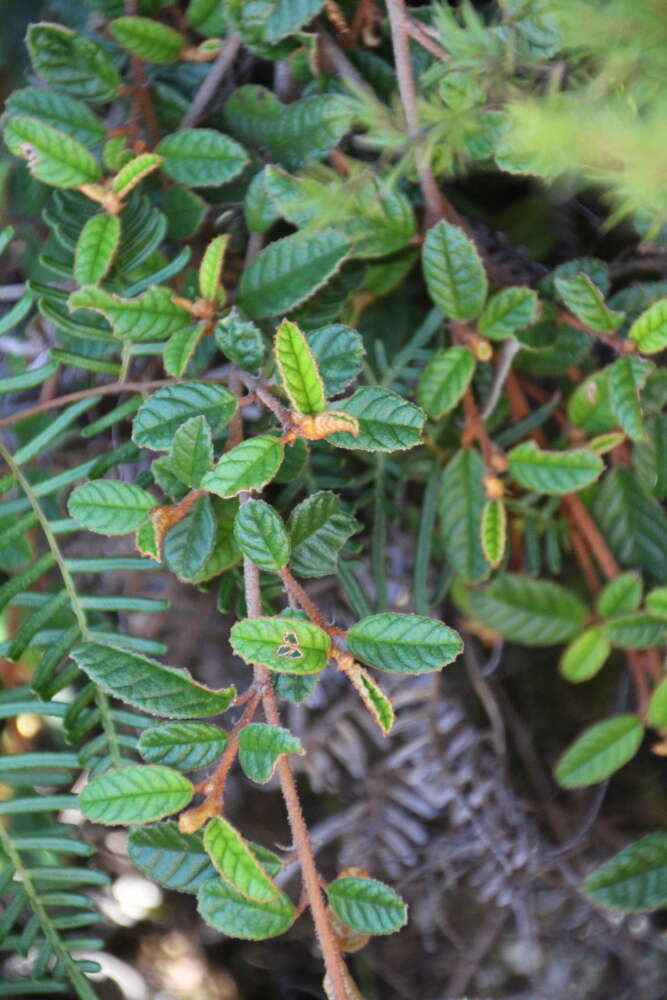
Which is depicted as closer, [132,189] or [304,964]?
[132,189]

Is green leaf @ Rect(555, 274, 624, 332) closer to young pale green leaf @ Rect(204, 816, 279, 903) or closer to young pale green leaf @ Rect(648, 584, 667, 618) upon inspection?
young pale green leaf @ Rect(648, 584, 667, 618)

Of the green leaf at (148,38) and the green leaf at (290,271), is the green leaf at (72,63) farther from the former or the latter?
the green leaf at (290,271)

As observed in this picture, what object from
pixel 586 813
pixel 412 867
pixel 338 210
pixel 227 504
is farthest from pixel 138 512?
pixel 586 813

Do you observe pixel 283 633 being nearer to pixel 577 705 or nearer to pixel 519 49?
pixel 519 49

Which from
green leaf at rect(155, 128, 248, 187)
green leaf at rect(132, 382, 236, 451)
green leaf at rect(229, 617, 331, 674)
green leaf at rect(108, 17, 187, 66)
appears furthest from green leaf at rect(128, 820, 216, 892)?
green leaf at rect(108, 17, 187, 66)

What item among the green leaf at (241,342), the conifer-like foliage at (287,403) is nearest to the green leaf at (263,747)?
the conifer-like foliage at (287,403)

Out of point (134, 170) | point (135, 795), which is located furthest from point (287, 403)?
point (135, 795)

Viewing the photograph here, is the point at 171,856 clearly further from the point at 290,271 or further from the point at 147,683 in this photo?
the point at 290,271
